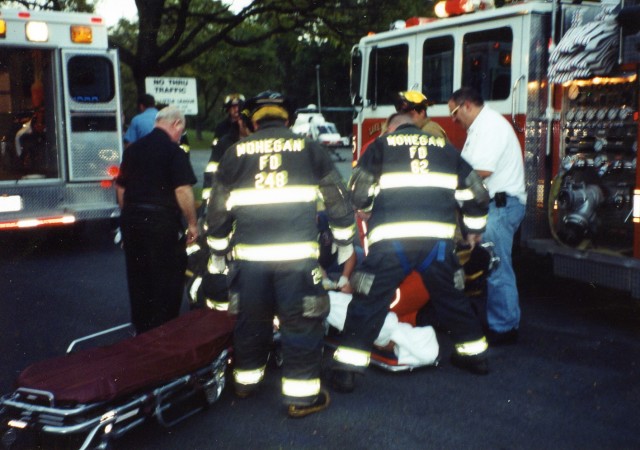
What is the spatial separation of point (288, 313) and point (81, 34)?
20.4 feet

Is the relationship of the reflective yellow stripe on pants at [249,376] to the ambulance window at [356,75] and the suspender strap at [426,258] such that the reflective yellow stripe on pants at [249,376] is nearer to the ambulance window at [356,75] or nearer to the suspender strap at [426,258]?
the suspender strap at [426,258]

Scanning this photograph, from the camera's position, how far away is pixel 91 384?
151 inches

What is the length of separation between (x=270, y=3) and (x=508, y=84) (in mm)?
9116

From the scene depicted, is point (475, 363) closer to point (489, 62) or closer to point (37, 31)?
point (489, 62)

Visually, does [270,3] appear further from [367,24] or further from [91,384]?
[91,384]

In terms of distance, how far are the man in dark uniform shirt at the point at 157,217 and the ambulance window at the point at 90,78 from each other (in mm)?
4558

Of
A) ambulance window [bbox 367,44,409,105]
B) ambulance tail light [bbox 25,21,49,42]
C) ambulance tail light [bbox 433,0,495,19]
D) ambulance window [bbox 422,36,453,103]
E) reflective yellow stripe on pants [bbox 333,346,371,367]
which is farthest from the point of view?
ambulance tail light [bbox 25,21,49,42]

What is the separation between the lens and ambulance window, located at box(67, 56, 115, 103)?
9562 mm

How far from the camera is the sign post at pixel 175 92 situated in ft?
42.4

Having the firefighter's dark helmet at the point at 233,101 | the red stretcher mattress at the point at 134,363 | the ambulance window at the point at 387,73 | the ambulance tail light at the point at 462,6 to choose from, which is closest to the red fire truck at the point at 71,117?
the firefighter's dark helmet at the point at 233,101

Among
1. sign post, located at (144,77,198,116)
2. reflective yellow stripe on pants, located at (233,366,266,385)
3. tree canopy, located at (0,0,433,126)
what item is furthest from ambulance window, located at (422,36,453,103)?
tree canopy, located at (0,0,433,126)

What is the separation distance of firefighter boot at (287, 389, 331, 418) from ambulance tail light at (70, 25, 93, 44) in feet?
20.8

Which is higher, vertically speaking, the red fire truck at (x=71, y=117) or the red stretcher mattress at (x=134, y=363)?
the red fire truck at (x=71, y=117)

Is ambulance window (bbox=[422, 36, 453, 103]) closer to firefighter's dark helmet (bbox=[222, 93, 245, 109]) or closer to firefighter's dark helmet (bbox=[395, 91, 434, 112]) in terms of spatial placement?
firefighter's dark helmet (bbox=[222, 93, 245, 109])
